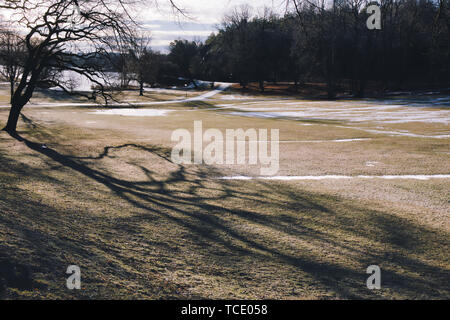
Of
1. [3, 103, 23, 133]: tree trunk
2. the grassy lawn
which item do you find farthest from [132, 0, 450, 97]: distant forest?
the grassy lawn

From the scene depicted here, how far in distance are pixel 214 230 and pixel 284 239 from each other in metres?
1.21

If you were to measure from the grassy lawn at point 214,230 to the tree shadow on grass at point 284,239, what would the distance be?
2cm

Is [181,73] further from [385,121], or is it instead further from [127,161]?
[127,161]

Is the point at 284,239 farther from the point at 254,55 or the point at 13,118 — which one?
the point at 254,55

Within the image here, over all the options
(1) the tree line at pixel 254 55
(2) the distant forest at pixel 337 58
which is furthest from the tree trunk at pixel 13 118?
(2) the distant forest at pixel 337 58

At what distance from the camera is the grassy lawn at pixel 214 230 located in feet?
12.6

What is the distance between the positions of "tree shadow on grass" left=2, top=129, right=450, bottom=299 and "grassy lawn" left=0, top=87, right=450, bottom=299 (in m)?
0.02

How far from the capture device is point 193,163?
1159cm

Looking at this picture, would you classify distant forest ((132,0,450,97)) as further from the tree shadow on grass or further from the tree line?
the tree shadow on grass

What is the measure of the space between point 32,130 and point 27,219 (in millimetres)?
15541

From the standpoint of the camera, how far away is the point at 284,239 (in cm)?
552

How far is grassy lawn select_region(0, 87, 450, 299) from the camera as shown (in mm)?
3838

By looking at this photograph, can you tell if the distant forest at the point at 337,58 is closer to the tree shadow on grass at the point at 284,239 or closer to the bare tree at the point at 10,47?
the bare tree at the point at 10,47
